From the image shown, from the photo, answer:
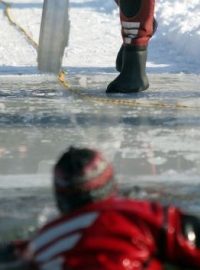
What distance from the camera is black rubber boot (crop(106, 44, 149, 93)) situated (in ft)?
21.1

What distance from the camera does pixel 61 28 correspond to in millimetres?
7500

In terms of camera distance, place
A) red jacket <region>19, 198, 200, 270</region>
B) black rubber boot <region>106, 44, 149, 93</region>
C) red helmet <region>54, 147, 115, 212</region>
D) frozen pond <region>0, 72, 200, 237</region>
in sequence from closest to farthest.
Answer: red jacket <region>19, 198, 200, 270</region>
red helmet <region>54, 147, 115, 212</region>
frozen pond <region>0, 72, 200, 237</region>
black rubber boot <region>106, 44, 149, 93</region>

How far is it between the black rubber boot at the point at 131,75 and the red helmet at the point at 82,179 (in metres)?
3.44

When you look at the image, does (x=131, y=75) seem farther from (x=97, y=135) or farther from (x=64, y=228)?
(x=64, y=228)

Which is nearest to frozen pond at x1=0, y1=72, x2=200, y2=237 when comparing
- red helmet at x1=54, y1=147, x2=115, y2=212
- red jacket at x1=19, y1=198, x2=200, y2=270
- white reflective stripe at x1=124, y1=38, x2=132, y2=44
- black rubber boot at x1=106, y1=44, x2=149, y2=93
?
black rubber boot at x1=106, y1=44, x2=149, y2=93

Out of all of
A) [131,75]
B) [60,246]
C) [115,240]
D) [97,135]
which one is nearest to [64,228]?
[60,246]

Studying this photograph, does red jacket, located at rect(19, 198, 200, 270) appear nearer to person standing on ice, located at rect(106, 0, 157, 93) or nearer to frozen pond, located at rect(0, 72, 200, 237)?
frozen pond, located at rect(0, 72, 200, 237)

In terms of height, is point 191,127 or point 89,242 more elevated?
point 89,242

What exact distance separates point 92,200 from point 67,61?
4969mm

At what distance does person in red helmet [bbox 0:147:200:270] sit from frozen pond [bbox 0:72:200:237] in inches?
24.7

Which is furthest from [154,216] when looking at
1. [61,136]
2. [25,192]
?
[61,136]

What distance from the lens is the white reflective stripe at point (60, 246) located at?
2.79 metres

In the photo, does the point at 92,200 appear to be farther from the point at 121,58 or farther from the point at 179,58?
the point at 179,58

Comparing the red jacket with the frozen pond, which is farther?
the frozen pond
